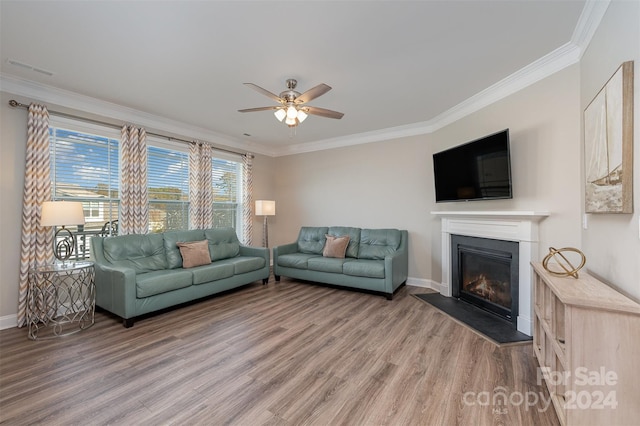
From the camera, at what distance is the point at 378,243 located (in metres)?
4.73

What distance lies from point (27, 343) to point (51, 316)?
643 millimetres

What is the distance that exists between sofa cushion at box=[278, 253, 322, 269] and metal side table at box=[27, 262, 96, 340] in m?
2.62

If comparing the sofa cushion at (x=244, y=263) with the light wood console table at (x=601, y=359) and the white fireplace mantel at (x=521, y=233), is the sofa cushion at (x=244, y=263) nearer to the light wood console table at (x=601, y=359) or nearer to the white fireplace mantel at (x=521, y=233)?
the white fireplace mantel at (x=521, y=233)

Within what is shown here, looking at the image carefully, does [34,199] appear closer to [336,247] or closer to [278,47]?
[278,47]

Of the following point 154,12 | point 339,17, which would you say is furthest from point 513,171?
point 154,12

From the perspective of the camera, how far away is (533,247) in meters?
2.80

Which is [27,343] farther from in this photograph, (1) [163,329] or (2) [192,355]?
(2) [192,355]

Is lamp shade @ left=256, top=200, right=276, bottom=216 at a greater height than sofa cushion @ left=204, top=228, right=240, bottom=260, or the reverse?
lamp shade @ left=256, top=200, right=276, bottom=216

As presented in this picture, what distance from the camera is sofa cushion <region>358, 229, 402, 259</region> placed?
4.56m

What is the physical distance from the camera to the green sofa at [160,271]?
10.1 ft

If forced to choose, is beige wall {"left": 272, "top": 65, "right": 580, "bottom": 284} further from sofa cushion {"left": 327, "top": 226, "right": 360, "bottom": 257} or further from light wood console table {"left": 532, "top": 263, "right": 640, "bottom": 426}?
light wood console table {"left": 532, "top": 263, "right": 640, "bottom": 426}

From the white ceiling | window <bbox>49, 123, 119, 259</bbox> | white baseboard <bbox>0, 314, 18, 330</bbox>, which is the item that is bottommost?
white baseboard <bbox>0, 314, 18, 330</bbox>

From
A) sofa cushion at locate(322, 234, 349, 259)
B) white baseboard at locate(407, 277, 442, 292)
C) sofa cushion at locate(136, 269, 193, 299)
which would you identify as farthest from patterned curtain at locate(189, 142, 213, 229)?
white baseboard at locate(407, 277, 442, 292)

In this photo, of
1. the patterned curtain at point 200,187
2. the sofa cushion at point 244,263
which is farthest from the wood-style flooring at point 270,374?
the patterned curtain at point 200,187
